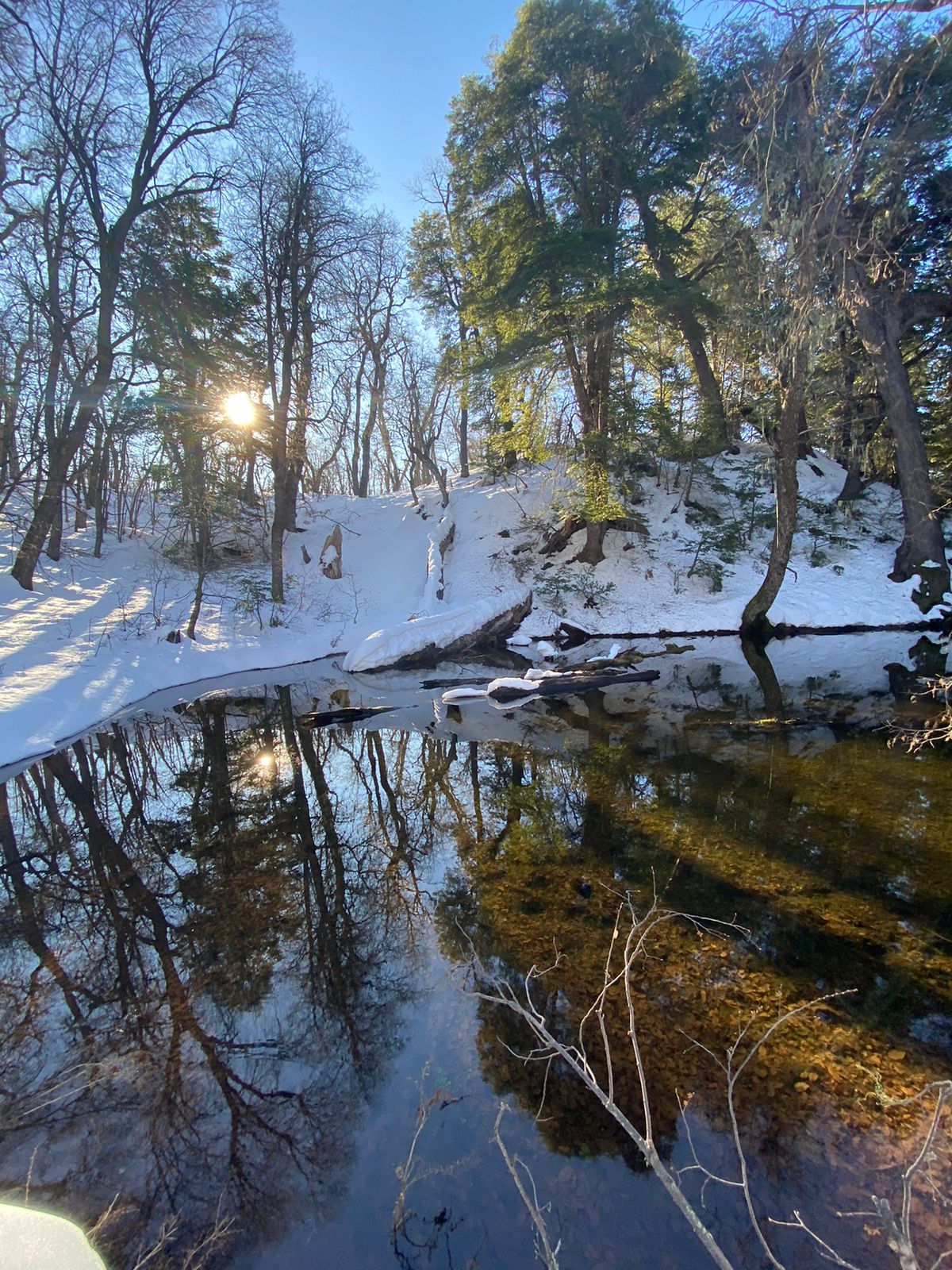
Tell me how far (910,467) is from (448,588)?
1215 centimetres

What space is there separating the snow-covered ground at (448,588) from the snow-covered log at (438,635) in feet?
0.23

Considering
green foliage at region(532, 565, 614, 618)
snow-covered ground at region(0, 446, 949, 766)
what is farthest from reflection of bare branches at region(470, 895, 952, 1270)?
green foliage at region(532, 565, 614, 618)

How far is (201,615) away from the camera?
15.7 m

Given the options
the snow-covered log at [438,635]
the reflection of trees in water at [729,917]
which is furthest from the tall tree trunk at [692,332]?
the reflection of trees in water at [729,917]

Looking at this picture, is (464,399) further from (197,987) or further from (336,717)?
(197,987)

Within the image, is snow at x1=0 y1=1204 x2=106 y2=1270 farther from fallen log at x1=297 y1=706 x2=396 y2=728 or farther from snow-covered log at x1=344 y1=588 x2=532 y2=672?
snow-covered log at x1=344 y1=588 x2=532 y2=672

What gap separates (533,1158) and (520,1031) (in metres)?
0.72

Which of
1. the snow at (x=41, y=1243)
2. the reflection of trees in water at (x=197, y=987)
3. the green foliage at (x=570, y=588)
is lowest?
the reflection of trees in water at (x=197, y=987)

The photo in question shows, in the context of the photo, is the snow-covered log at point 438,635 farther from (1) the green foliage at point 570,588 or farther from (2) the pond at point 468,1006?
(2) the pond at point 468,1006

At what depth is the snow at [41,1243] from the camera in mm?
1878

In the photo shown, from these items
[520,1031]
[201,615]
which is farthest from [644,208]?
[520,1031]

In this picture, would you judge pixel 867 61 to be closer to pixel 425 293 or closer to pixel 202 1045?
pixel 202 1045

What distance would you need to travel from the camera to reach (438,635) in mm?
13727

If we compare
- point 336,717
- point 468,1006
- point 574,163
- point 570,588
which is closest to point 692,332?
point 574,163
